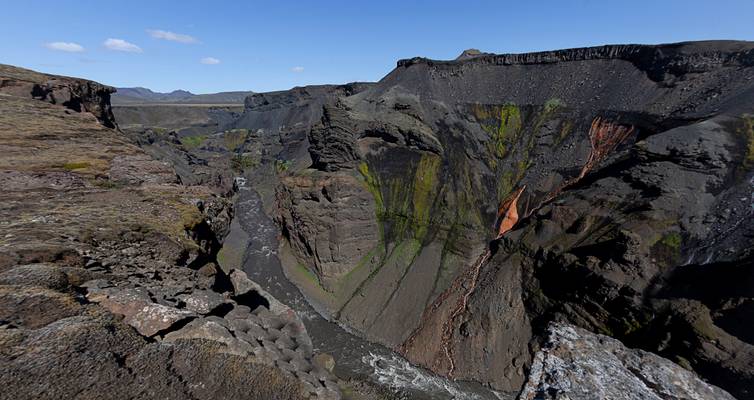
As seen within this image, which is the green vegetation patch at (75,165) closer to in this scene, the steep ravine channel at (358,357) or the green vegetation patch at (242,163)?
the steep ravine channel at (358,357)

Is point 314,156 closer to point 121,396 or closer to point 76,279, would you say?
point 76,279

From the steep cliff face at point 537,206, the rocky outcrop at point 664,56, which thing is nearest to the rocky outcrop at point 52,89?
the steep cliff face at point 537,206

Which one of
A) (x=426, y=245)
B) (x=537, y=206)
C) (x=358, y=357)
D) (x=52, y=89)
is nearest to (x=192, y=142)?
(x=52, y=89)

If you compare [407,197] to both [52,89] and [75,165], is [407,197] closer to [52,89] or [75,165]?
[75,165]

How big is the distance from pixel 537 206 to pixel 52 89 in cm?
3533

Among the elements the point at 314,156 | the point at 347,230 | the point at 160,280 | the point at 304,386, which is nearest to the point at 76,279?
the point at 160,280

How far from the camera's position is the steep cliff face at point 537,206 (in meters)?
19.1

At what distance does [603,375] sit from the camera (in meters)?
5.69

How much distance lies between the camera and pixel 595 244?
886 inches

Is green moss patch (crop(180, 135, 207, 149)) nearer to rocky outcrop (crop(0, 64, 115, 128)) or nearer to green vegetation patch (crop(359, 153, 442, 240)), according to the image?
rocky outcrop (crop(0, 64, 115, 128))

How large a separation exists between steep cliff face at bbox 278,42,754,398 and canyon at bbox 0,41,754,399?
144 millimetres

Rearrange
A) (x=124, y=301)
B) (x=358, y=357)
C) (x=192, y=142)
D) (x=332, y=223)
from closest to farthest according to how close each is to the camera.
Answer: (x=124, y=301) < (x=358, y=357) < (x=332, y=223) < (x=192, y=142)

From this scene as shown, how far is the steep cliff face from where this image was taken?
750 inches

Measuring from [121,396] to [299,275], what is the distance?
3292 centimetres
